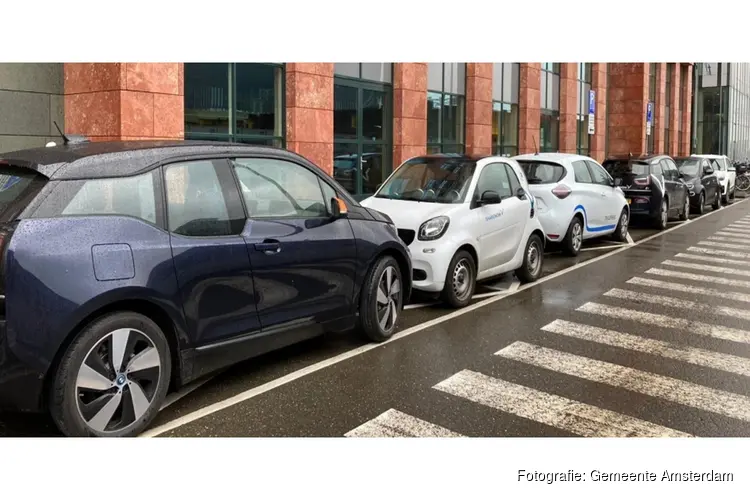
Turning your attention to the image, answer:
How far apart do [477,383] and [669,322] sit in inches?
124

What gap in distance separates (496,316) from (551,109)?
21.3m

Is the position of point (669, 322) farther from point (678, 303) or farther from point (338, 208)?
point (338, 208)

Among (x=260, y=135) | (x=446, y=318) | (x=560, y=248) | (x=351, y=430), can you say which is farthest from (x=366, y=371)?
(x=260, y=135)

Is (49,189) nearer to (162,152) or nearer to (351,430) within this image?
(162,152)

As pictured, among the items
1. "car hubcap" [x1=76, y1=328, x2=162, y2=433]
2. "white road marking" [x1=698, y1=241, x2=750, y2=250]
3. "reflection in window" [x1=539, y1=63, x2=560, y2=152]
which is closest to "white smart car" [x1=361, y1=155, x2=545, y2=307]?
"car hubcap" [x1=76, y1=328, x2=162, y2=433]

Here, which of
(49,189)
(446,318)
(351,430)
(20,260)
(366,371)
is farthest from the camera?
(446,318)

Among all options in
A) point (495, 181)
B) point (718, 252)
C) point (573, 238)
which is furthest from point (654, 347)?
point (718, 252)

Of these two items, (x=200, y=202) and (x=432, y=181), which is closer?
(x=200, y=202)

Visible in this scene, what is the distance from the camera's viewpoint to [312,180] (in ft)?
19.4

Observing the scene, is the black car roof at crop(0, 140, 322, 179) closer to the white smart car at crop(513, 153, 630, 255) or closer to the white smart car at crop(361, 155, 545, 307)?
the white smart car at crop(361, 155, 545, 307)

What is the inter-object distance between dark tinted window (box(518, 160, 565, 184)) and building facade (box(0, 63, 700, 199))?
4.59m

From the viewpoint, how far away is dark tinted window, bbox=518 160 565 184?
12.0 m

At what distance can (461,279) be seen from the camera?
317 inches

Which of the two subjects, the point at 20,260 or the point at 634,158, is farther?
the point at 634,158
